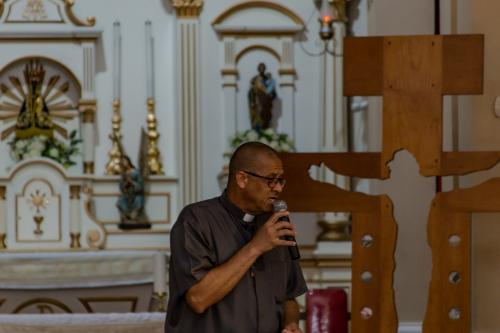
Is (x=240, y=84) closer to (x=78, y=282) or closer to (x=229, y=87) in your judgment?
(x=229, y=87)

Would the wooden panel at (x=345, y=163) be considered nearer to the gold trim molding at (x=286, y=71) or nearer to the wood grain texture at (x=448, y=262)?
the wood grain texture at (x=448, y=262)

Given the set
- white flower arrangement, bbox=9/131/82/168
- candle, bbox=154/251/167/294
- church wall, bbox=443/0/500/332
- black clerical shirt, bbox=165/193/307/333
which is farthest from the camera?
white flower arrangement, bbox=9/131/82/168

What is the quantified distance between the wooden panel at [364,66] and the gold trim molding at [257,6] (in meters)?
4.68

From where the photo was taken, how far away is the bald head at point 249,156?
3.72 metres

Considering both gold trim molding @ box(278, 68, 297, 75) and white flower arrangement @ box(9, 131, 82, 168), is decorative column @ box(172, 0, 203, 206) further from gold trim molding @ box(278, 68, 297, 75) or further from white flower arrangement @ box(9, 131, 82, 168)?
white flower arrangement @ box(9, 131, 82, 168)

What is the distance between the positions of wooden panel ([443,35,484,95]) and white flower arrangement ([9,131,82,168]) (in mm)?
5070

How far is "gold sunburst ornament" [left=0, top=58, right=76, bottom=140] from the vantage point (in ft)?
30.5

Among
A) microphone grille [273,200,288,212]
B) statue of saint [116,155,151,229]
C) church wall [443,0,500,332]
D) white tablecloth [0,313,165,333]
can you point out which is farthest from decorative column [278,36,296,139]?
microphone grille [273,200,288,212]

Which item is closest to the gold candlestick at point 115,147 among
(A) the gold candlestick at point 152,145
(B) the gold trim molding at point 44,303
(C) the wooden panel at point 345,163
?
(A) the gold candlestick at point 152,145

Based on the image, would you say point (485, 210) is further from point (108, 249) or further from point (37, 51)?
point (37, 51)

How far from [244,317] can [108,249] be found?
17.8 feet

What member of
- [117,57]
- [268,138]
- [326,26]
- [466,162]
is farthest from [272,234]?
[117,57]

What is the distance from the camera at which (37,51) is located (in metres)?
9.33

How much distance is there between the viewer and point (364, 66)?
466cm
